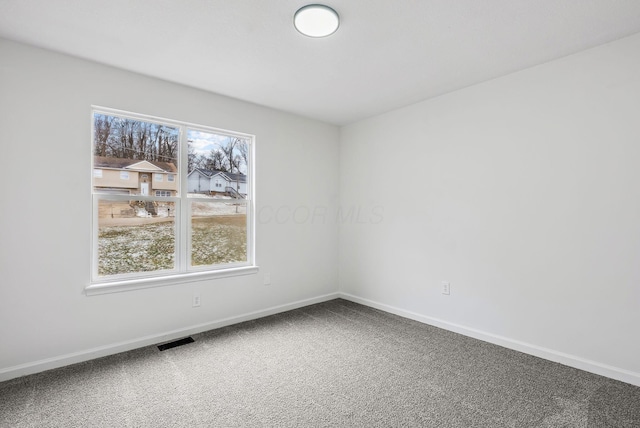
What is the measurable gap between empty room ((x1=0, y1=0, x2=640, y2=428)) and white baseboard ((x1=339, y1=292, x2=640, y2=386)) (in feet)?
0.05

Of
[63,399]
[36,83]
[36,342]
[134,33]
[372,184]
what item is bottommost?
[63,399]

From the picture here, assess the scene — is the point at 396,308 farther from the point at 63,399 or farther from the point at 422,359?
the point at 63,399

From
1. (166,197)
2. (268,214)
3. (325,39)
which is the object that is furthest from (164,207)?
(325,39)

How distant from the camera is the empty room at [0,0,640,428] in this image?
2035mm

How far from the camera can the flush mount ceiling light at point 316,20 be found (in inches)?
76.7

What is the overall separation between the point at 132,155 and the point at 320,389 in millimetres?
2599

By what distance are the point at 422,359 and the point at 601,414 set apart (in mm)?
1107

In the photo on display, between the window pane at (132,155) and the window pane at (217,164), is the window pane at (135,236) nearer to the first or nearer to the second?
the window pane at (132,155)

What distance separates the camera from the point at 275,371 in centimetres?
244

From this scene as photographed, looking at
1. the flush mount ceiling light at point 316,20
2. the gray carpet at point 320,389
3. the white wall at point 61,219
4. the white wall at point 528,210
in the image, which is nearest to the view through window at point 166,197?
the white wall at point 61,219

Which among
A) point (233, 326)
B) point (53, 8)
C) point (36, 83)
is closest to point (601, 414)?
point (233, 326)

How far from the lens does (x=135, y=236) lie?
2.96 meters

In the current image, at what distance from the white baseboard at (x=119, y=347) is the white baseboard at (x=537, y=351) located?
1.63 m

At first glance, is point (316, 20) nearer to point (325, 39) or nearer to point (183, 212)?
point (325, 39)
